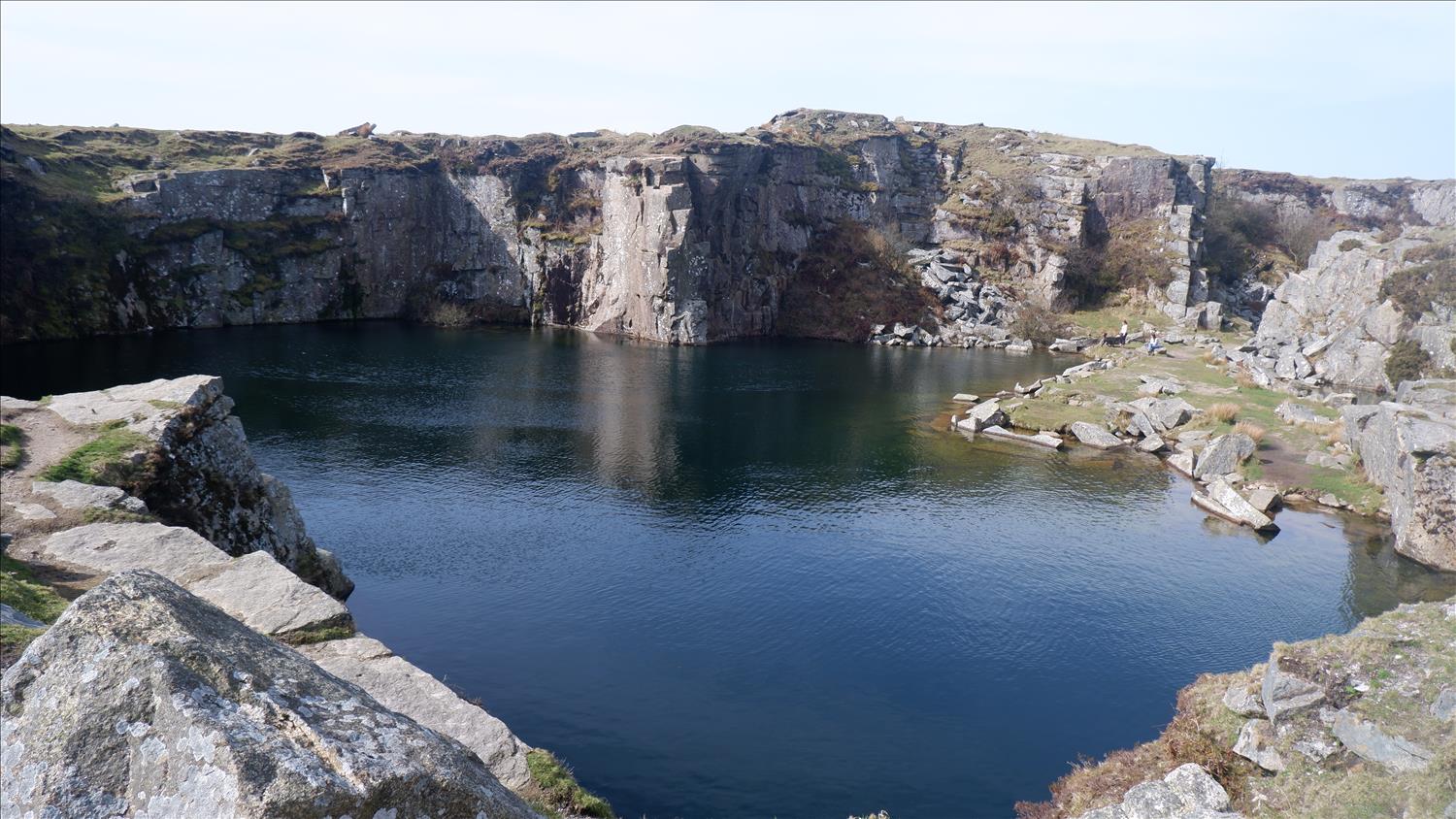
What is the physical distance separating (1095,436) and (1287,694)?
160 feet

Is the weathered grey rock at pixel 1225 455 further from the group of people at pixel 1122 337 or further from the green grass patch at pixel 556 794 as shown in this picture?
the group of people at pixel 1122 337

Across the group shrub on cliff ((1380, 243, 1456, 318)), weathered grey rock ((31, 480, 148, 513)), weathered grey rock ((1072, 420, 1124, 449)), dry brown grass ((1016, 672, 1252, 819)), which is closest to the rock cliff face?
shrub on cliff ((1380, 243, 1456, 318))

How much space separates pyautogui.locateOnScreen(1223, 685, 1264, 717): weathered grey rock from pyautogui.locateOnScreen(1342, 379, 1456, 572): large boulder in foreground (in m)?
29.2

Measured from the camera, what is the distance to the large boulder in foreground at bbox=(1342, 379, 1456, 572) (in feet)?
146

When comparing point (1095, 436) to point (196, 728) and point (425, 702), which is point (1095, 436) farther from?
point (196, 728)

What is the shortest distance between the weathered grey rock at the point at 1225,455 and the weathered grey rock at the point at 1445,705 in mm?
40720

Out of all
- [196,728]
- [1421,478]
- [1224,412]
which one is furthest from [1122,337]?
[196,728]

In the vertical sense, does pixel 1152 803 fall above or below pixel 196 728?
below

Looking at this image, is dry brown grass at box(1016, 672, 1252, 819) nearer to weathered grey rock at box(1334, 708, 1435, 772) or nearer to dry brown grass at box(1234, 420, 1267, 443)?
weathered grey rock at box(1334, 708, 1435, 772)

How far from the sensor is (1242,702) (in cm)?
2408

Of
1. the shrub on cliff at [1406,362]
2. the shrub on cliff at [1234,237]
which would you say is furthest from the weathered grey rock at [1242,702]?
the shrub on cliff at [1234,237]

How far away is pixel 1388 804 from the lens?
17797mm

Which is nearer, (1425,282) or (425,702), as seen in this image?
(425,702)

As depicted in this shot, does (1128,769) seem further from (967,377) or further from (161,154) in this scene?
(161,154)
